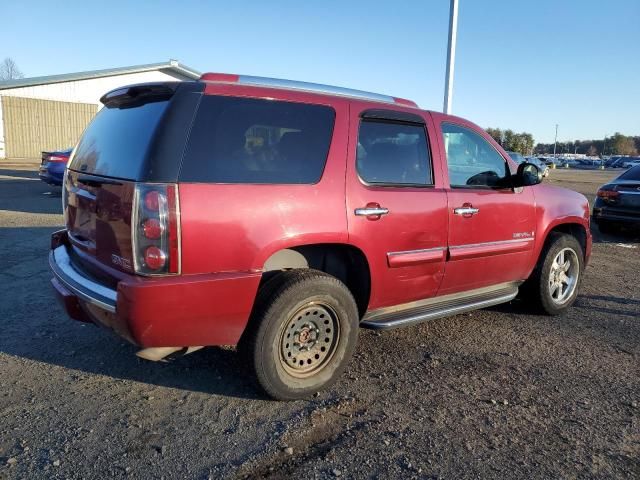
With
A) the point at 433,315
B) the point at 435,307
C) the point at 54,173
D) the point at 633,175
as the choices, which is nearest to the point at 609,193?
the point at 633,175

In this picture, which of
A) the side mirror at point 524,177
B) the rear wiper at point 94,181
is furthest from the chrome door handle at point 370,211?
the side mirror at point 524,177

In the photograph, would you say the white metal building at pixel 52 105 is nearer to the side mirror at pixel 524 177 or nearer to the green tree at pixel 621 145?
the side mirror at pixel 524 177

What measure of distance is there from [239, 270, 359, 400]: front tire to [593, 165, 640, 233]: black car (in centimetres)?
829

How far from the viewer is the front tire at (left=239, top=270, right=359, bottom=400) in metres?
2.97

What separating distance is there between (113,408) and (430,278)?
7.89ft

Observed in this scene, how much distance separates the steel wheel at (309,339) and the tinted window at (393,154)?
99 cm

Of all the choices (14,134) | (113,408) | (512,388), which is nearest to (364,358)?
(512,388)

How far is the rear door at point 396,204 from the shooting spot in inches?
133

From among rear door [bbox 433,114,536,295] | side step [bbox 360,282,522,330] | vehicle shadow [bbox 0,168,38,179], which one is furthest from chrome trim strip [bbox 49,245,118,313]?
vehicle shadow [bbox 0,168,38,179]

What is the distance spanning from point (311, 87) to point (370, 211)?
3.09 feet

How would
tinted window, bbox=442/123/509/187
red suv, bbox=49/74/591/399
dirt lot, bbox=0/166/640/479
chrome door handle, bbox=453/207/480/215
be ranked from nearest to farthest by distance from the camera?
dirt lot, bbox=0/166/640/479 → red suv, bbox=49/74/591/399 → chrome door handle, bbox=453/207/480/215 → tinted window, bbox=442/123/509/187

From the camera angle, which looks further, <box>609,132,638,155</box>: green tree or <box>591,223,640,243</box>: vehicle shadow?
<box>609,132,638,155</box>: green tree

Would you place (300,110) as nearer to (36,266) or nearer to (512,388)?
(512,388)

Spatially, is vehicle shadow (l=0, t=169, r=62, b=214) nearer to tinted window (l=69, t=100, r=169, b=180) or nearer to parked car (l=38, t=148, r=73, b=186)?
parked car (l=38, t=148, r=73, b=186)
